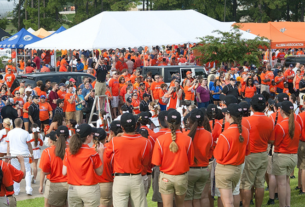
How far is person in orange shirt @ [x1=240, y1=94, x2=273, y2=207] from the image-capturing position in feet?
24.3

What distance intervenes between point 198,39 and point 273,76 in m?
4.27

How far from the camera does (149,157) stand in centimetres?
662

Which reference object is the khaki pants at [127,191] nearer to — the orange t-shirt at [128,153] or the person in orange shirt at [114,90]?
the orange t-shirt at [128,153]

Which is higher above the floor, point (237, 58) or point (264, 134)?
point (237, 58)

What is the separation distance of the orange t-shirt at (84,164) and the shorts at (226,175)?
189cm

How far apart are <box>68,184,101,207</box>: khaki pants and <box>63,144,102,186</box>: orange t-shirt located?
71mm

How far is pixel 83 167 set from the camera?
6.02 m

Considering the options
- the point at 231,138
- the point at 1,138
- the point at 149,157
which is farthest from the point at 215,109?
the point at 1,138

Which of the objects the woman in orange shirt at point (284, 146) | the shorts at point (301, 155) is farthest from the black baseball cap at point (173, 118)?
the shorts at point (301, 155)

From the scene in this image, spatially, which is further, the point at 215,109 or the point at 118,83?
the point at 118,83

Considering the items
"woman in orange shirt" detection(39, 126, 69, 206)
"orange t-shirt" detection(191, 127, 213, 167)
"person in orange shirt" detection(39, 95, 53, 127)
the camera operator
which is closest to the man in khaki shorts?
"person in orange shirt" detection(39, 95, 53, 127)

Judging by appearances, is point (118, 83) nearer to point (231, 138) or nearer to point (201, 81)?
point (201, 81)

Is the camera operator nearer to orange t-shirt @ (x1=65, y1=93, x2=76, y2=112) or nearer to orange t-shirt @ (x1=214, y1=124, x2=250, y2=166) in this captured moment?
orange t-shirt @ (x1=65, y1=93, x2=76, y2=112)

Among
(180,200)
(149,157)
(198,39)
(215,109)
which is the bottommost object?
(180,200)
